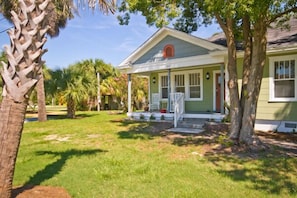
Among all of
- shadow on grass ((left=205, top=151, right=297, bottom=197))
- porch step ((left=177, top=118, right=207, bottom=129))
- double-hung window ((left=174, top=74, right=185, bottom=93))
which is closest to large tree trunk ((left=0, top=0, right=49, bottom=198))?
shadow on grass ((left=205, top=151, right=297, bottom=197))

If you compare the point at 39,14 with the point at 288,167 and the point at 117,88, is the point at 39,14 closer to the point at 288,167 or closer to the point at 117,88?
the point at 288,167

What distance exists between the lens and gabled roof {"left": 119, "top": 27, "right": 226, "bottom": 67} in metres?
12.9

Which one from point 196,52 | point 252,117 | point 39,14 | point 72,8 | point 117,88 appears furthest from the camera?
point 117,88

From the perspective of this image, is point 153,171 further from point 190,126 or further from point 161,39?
point 161,39

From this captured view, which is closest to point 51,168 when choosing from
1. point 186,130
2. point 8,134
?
point 8,134

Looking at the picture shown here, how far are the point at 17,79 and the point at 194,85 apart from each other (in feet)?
42.2

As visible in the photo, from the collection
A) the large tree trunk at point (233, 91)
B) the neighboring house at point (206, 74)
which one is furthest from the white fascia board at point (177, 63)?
the large tree trunk at point (233, 91)

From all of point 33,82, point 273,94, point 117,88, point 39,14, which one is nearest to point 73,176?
point 33,82

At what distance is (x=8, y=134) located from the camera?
3301 mm

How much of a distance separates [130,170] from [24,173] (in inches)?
85.4

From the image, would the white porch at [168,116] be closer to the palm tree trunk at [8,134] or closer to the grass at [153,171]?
the grass at [153,171]

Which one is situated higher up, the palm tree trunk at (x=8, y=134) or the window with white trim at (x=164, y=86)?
the window with white trim at (x=164, y=86)

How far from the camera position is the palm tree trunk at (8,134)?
10.8ft

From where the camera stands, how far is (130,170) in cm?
562
